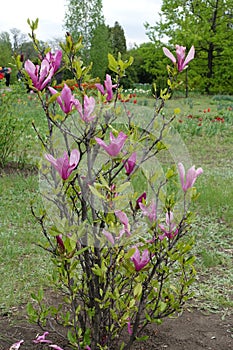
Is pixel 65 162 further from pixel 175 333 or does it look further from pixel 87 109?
pixel 175 333

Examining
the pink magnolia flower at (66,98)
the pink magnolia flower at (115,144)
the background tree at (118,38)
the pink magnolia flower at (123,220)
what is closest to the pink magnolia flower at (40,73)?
the pink magnolia flower at (66,98)

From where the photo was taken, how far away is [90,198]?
1899 mm

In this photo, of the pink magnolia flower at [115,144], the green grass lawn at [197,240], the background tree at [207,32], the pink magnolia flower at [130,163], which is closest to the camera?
the pink magnolia flower at [115,144]

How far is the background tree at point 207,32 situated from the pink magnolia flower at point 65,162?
770 inches

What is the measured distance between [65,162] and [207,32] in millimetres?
20561

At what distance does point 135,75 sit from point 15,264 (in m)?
22.3

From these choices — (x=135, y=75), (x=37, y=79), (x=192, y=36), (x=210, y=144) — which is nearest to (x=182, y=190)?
(x=37, y=79)

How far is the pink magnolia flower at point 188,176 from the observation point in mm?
1761

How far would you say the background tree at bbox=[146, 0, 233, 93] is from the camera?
2103cm

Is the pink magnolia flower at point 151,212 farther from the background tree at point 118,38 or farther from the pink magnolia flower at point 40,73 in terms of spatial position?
the background tree at point 118,38

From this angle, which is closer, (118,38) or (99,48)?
(99,48)

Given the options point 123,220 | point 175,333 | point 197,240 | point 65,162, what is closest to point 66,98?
point 65,162

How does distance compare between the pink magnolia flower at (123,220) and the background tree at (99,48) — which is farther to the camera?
the background tree at (99,48)

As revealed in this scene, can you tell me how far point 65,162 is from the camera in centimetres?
159
